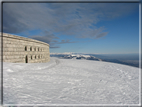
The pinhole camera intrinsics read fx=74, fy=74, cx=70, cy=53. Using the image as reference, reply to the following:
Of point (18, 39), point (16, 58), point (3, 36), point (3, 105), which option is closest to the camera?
point (3, 105)

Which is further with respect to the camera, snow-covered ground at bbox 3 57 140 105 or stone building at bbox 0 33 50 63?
stone building at bbox 0 33 50 63

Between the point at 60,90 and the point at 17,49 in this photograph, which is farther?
the point at 17,49

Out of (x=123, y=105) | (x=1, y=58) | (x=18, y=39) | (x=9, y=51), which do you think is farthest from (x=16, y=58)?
(x=123, y=105)

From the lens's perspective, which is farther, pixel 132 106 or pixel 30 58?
pixel 30 58

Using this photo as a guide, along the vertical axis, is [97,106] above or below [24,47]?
below

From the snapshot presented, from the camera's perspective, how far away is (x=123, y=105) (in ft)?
11.6

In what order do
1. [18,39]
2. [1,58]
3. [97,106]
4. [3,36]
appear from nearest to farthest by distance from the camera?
[97,106] → [1,58] → [3,36] → [18,39]

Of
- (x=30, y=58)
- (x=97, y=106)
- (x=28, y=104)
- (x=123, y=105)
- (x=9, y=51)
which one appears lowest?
(x=123, y=105)

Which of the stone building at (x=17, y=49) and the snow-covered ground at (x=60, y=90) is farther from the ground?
the stone building at (x=17, y=49)

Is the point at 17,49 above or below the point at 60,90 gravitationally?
above

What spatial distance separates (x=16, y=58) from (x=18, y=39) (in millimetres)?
2929

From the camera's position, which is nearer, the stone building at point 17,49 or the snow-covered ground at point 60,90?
the snow-covered ground at point 60,90

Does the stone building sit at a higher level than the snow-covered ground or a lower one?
higher

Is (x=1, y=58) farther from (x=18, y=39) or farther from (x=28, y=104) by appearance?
(x=28, y=104)
